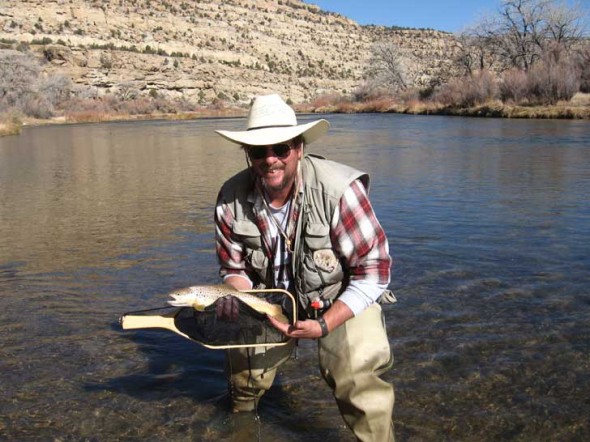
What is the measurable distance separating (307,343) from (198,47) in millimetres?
81580

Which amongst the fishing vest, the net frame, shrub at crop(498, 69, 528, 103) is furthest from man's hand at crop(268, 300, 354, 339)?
shrub at crop(498, 69, 528, 103)

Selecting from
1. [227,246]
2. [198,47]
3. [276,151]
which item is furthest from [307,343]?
[198,47]

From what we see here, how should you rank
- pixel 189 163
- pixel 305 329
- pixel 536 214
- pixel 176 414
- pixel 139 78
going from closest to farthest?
pixel 305 329
pixel 176 414
pixel 536 214
pixel 189 163
pixel 139 78

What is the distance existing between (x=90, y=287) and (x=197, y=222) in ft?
11.8

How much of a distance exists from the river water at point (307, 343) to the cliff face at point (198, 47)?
49.3 meters

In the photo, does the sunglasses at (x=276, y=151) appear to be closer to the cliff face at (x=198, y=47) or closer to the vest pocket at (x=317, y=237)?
the vest pocket at (x=317, y=237)

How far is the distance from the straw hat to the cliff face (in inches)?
2206

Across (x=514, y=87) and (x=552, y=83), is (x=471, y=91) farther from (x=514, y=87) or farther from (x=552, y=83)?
(x=552, y=83)

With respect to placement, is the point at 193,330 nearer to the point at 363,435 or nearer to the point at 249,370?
the point at 249,370

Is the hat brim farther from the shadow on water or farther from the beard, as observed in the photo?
the shadow on water

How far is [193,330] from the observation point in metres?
3.57

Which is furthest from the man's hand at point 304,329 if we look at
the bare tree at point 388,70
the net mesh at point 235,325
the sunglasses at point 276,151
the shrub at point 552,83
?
the bare tree at point 388,70

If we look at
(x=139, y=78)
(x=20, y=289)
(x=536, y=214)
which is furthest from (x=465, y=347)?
(x=139, y=78)

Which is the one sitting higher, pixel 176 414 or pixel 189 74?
pixel 189 74
